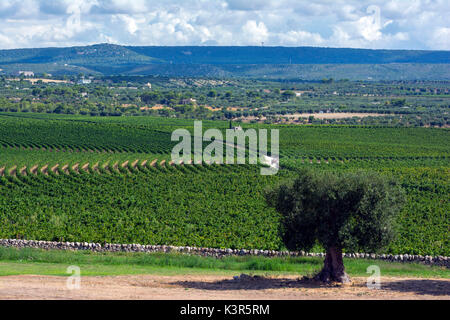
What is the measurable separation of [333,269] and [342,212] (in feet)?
7.31

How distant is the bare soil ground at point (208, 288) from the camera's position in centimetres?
1981

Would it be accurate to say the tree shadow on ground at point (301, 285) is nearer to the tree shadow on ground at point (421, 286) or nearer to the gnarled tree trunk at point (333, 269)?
the tree shadow on ground at point (421, 286)

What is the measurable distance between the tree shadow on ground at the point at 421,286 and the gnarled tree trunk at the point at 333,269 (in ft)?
5.06

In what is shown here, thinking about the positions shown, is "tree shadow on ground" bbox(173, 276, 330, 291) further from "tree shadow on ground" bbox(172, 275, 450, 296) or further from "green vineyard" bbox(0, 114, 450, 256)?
"green vineyard" bbox(0, 114, 450, 256)

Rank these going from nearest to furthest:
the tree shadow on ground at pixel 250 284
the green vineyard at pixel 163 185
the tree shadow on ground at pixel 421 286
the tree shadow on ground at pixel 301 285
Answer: the tree shadow on ground at pixel 421 286 < the tree shadow on ground at pixel 301 285 < the tree shadow on ground at pixel 250 284 < the green vineyard at pixel 163 185

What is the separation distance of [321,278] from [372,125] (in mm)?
106563

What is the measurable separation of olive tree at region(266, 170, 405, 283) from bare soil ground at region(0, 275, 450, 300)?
1.46 m

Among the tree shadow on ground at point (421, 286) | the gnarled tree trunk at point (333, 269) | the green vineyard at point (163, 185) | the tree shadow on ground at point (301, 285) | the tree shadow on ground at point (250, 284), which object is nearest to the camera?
the tree shadow on ground at point (421, 286)

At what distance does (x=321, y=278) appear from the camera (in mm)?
23859

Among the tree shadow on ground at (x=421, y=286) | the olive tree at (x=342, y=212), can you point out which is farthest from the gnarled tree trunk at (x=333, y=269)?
the tree shadow on ground at (x=421, y=286)

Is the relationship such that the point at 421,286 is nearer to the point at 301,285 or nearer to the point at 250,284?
the point at 301,285

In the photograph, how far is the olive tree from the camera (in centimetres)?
2333

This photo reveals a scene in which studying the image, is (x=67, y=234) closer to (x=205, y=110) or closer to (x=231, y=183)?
(x=231, y=183)
